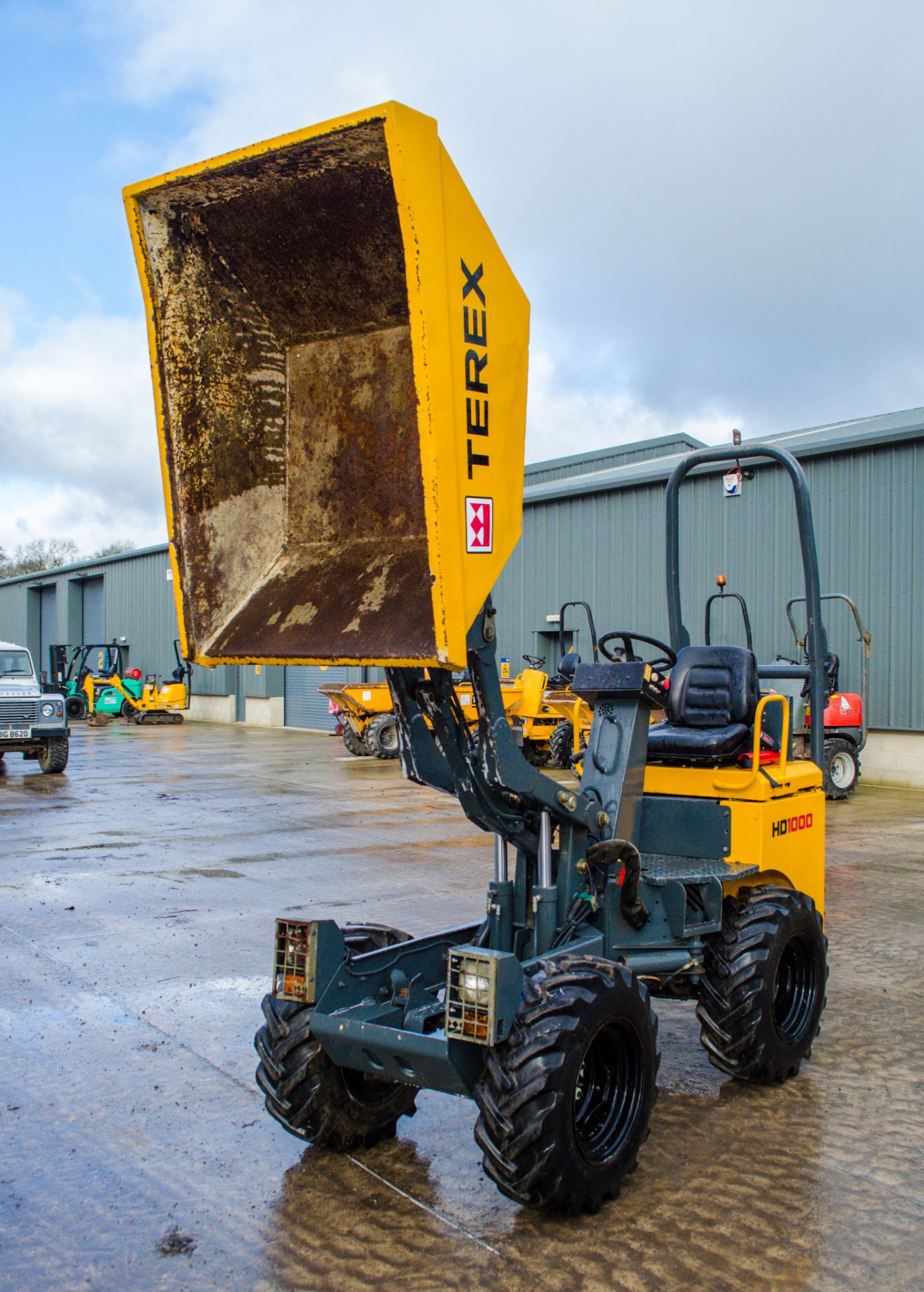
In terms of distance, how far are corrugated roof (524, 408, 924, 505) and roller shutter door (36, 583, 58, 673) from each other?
1182 inches

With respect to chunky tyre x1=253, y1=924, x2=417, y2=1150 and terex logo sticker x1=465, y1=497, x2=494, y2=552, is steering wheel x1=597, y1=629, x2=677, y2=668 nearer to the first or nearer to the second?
terex logo sticker x1=465, y1=497, x2=494, y2=552

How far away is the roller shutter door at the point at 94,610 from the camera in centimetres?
4291

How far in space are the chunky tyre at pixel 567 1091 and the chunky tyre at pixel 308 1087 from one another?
0.67m

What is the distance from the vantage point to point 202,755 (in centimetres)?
2131

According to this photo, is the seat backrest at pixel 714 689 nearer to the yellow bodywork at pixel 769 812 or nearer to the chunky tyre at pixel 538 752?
the yellow bodywork at pixel 769 812

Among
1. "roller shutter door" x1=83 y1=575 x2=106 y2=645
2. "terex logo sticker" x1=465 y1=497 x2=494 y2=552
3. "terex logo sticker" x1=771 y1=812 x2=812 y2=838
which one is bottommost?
"terex logo sticker" x1=771 y1=812 x2=812 y2=838

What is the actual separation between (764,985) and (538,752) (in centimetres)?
1394

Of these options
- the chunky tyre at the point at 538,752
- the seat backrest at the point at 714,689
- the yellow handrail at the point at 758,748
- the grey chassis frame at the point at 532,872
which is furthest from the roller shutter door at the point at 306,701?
the grey chassis frame at the point at 532,872

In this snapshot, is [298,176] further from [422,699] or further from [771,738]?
[771,738]

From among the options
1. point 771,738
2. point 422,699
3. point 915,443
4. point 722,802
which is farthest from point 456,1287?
point 915,443

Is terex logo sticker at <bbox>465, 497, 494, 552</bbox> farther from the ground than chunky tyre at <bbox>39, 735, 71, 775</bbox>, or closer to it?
farther from the ground

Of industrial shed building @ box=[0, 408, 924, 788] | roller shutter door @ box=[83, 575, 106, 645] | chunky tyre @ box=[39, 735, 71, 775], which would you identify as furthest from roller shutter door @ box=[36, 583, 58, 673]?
chunky tyre @ box=[39, 735, 71, 775]

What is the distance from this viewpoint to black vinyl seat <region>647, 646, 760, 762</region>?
4988 millimetres

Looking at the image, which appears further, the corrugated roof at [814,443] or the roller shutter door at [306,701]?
the roller shutter door at [306,701]
